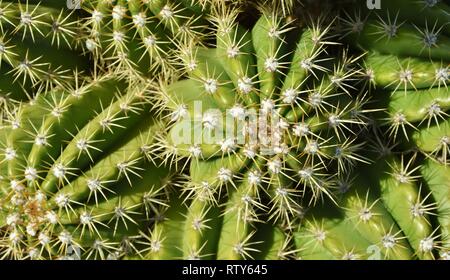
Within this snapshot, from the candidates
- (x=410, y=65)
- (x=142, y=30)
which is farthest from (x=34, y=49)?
(x=410, y=65)

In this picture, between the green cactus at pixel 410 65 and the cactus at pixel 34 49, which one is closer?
the green cactus at pixel 410 65

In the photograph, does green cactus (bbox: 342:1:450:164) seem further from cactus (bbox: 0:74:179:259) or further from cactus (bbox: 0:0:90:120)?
cactus (bbox: 0:0:90:120)

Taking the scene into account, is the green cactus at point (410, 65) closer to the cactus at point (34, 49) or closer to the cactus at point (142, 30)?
the cactus at point (142, 30)

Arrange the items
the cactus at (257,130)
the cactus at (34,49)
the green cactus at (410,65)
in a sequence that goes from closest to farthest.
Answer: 1. the cactus at (257,130)
2. the green cactus at (410,65)
3. the cactus at (34,49)

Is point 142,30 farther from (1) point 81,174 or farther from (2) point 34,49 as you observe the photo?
(1) point 81,174

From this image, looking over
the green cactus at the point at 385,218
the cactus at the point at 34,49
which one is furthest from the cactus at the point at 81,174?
the green cactus at the point at 385,218

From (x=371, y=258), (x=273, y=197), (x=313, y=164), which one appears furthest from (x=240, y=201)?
(x=371, y=258)

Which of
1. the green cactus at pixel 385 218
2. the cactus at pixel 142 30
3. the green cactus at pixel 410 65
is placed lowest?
the green cactus at pixel 385 218
